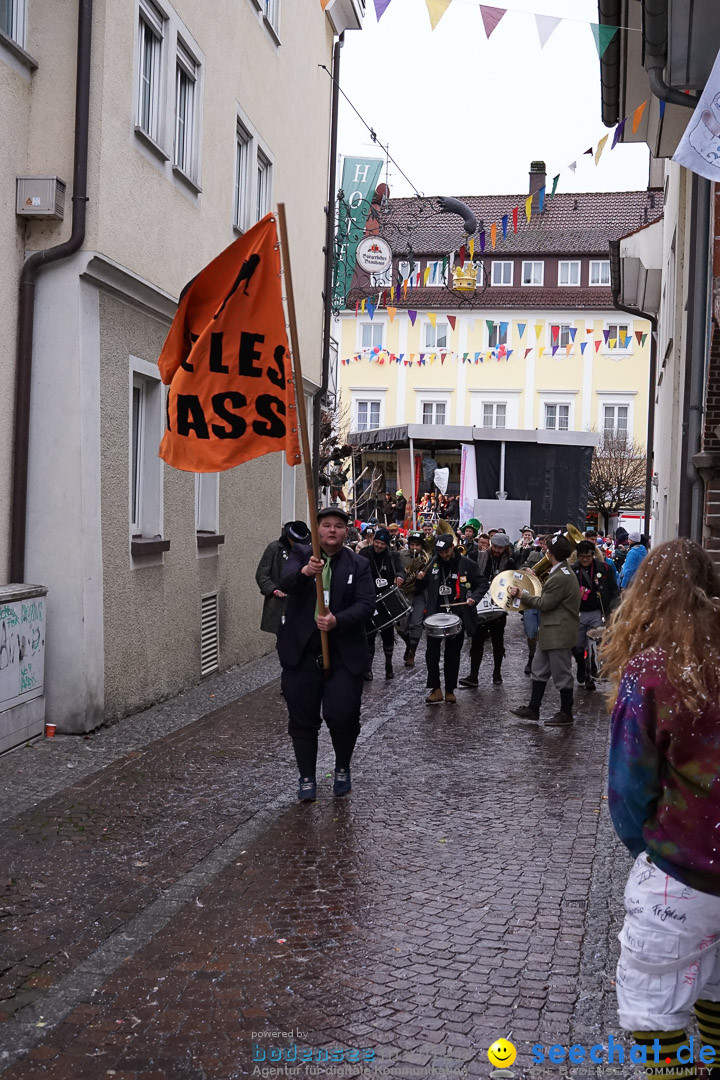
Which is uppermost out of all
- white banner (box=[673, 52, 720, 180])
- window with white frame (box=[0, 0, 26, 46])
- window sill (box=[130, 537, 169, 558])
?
window with white frame (box=[0, 0, 26, 46])

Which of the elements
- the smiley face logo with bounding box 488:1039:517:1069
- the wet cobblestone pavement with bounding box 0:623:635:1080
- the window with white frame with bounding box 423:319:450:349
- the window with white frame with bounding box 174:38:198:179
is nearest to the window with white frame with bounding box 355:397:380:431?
the window with white frame with bounding box 423:319:450:349

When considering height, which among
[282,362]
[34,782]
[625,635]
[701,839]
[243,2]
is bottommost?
[34,782]

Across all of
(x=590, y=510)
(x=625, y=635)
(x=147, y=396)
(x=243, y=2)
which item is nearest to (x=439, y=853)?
(x=625, y=635)

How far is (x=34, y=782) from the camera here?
770 cm

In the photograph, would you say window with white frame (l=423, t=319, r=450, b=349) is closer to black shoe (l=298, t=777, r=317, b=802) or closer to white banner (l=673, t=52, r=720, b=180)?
black shoe (l=298, t=777, r=317, b=802)

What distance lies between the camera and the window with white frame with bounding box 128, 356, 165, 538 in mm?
11273

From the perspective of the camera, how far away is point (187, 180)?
1180 centimetres

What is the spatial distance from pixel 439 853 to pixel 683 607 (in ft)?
11.7

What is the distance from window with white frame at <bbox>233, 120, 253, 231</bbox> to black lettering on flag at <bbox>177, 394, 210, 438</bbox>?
8.12 meters

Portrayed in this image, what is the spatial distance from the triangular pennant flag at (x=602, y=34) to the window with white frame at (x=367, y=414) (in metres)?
47.8

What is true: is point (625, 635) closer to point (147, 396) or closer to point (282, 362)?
point (282, 362)

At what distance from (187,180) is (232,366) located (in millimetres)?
5578

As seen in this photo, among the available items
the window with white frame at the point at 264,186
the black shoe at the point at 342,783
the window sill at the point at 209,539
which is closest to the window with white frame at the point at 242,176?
the window with white frame at the point at 264,186

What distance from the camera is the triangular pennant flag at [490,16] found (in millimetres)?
8094
